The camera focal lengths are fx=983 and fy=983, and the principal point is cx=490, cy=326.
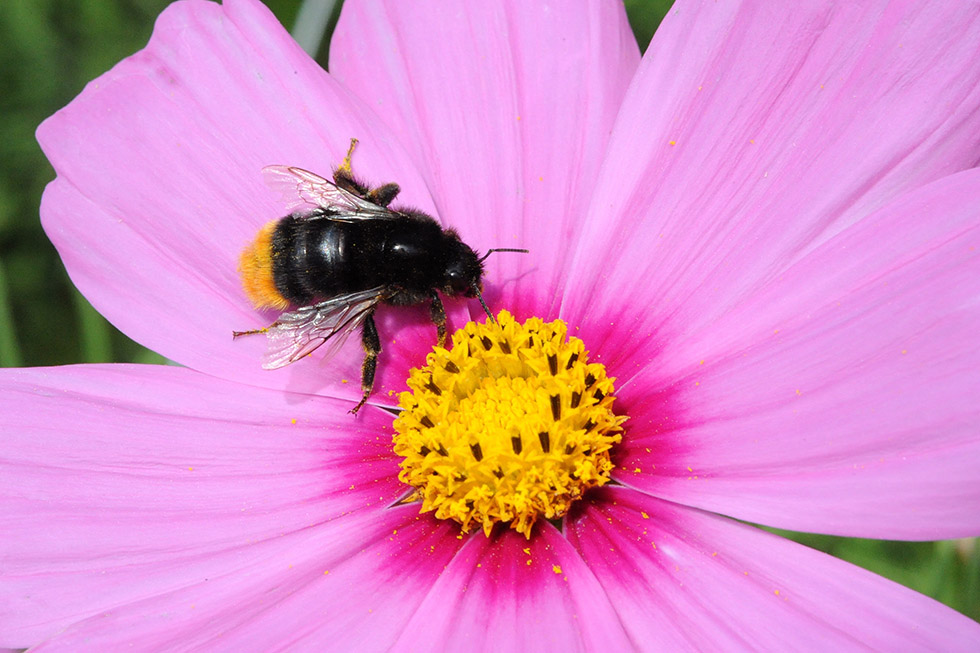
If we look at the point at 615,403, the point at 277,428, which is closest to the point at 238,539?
the point at 277,428

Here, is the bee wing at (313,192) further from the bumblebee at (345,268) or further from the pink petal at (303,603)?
the pink petal at (303,603)

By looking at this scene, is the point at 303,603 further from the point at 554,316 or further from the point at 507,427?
the point at 554,316

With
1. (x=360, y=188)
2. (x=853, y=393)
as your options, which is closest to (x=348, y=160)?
(x=360, y=188)

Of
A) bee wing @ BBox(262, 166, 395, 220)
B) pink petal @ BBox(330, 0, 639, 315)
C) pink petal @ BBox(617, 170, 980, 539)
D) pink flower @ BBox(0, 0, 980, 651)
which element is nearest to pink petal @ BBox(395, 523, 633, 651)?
pink flower @ BBox(0, 0, 980, 651)

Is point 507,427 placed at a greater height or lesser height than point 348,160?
lesser

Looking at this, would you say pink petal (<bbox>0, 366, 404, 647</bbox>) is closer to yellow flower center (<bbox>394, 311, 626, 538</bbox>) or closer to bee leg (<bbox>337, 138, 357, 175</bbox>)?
yellow flower center (<bbox>394, 311, 626, 538</bbox>)

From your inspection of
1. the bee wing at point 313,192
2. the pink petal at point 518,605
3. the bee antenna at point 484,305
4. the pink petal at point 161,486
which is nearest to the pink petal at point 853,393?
the pink petal at point 518,605

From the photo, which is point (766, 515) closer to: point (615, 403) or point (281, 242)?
point (615, 403)
